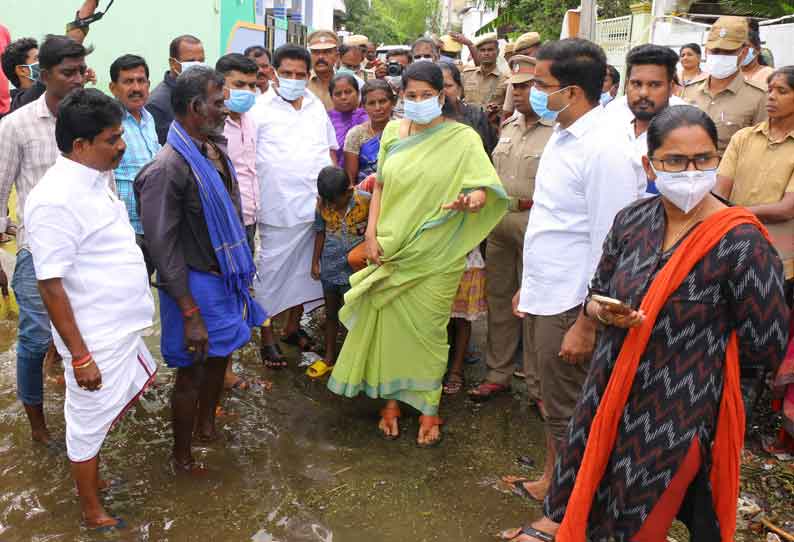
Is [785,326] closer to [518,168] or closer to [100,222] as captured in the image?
[518,168]

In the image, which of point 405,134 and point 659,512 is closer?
point 659,512

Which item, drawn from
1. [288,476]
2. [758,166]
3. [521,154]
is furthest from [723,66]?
[288,476]

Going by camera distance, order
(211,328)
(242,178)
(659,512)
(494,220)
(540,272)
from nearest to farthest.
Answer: (659,512) < (540,272) < (211,328) < (494,220) < (242,178)

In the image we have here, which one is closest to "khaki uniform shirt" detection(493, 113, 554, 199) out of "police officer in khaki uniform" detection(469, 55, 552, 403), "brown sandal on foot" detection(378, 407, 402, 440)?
"police officer in khaki uniform" detection(469, 55, 552, 403)

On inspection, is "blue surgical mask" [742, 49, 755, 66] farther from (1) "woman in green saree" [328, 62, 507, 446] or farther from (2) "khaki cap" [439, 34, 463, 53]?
(2) "khaki cap" [439, 34, 463, 53]

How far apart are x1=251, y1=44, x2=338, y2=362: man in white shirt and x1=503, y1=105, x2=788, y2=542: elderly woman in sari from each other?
272 cm

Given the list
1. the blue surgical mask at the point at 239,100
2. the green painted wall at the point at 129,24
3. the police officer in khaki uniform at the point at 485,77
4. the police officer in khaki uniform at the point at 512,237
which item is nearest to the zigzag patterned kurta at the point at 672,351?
the police officer in khaki uniform at the point at 512,237

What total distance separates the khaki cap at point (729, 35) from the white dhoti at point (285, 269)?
308 centimetres

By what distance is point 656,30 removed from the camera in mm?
11391

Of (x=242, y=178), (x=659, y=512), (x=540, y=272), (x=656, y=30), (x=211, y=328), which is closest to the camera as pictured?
(x=659, y=512)

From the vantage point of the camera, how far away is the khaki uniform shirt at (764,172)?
3684 millimetres

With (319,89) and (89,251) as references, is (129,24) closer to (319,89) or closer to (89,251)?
(319,89)

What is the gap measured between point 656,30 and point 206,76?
10.1 m

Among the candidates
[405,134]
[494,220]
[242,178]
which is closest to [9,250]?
[242,178]
